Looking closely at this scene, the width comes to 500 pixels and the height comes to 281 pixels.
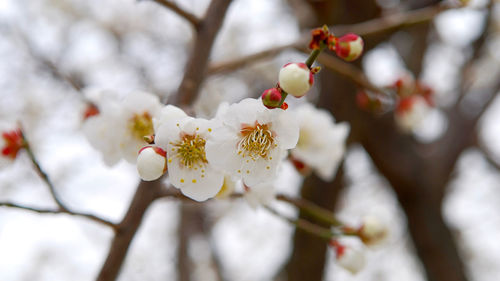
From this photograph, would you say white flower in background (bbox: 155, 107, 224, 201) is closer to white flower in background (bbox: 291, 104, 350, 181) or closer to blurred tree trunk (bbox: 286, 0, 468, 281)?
white flower in background (bbox: 291, 104, 350, 181)

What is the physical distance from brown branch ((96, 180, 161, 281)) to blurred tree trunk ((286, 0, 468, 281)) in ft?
3.95

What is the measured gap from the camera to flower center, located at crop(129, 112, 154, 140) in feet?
2.51

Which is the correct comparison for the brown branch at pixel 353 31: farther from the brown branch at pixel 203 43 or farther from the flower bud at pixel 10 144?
the flower bud at pixel 10 144

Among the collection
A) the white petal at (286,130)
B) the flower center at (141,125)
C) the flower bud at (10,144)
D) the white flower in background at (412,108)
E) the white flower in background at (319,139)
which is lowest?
the flower bud at (10,144)

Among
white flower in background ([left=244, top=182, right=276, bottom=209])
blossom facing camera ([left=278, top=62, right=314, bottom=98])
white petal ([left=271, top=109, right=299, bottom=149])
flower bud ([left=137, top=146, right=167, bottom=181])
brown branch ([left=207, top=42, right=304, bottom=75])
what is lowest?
flower bud ([left=137, top=146, right=167, bottom=181])

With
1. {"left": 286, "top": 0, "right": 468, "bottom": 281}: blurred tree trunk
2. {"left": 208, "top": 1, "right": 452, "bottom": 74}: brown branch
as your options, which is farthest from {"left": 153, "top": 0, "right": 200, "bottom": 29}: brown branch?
{"left": 286, "top": 0, "right": 468, "bottom": 281}: blurred tree trunk

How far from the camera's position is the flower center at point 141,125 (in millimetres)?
766

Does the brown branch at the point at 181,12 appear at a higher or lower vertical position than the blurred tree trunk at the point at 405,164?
lower

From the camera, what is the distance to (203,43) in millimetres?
815

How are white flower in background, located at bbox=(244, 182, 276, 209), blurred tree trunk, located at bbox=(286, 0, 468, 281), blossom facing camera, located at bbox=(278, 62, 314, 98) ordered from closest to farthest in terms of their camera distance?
blossom facing camera, located at bbox=(278, 62, 314, 98) → white flower in background, located at bbox=(244, 182, 276, 209) → blurred tree trunk, located at bbox=(286, 0, 468, 281)

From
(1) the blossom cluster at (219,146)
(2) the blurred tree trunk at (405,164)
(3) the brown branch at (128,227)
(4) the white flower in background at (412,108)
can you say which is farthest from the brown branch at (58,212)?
(2) the blurred tree trunk at (405,164)

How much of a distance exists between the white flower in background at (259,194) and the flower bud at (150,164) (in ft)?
0.60

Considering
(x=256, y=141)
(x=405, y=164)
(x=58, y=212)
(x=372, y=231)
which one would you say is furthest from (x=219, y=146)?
(x=405, y=164)

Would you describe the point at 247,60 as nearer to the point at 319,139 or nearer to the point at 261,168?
the point at 319,139
